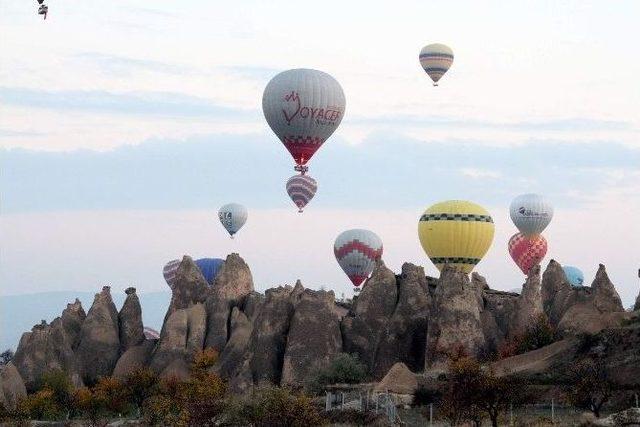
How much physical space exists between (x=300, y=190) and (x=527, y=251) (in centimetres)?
2217

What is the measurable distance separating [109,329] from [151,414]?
1866cm

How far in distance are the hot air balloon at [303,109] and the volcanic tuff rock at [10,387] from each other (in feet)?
83.4

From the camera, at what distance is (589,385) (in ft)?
194

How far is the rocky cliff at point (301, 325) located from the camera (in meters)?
76.8

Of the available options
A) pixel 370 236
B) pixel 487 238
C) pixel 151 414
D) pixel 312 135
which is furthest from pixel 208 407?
pixel 370 236

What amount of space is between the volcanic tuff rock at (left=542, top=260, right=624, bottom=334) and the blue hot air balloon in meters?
49.7

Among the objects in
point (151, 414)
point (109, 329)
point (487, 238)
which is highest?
point (487, 238)

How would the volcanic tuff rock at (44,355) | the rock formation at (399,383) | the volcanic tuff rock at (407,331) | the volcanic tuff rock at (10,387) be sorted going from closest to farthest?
the rock formation at (399,383)
the volcanic tuff rock at (407,331)
the volcanic tuff rock at (10,387)
the volcanic tuff rock at (44,355)

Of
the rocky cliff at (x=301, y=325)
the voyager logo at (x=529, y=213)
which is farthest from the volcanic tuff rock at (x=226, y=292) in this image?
the voyager logo at (x=529, y=213)

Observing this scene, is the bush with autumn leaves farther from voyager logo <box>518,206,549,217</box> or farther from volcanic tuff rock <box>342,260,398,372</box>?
voyager logo <box>518,206,549,217</box>

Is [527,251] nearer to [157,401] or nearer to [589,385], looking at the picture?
[157,401]

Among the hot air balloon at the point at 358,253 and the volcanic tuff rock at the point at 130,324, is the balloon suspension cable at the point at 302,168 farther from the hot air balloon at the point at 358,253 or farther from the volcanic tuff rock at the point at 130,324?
the hot air balloon at the point at 358,253

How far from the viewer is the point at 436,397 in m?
66.4

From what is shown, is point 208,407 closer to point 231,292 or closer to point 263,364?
point 263,364
